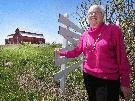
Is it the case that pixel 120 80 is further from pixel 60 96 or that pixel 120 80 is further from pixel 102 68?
pixel 60 96

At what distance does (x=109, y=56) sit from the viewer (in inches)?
188

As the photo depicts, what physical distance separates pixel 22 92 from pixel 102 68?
334 centimetres

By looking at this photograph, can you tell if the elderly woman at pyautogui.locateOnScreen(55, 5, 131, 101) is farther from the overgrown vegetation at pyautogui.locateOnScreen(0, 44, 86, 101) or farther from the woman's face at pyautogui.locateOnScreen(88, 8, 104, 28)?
the overgrown vegetation at pyautogui.locateOnScreen(0, 44, 86, 101)

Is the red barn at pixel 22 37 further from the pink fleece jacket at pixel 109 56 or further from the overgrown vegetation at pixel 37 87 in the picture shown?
the pink fleece jacket at pixel 109 56

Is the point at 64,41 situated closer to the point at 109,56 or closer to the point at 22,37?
the point at 109,56

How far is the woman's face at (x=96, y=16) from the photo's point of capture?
4.80 m

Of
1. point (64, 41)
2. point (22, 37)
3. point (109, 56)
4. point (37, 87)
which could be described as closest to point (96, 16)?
point (109, 56)

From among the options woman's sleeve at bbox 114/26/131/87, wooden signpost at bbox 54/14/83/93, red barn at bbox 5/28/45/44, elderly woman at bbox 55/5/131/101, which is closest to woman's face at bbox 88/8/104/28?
elderly woman at bbox 55/5/131/101

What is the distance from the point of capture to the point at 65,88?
8086 mm

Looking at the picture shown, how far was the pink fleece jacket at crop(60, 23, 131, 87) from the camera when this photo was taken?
469cm

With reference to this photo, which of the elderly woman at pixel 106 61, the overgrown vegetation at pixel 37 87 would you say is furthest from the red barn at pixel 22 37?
the elderly woman at pixel 106 61

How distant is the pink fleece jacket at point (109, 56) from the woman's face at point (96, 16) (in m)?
0.06

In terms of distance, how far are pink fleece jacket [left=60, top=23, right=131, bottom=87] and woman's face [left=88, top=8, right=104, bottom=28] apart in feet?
0.20

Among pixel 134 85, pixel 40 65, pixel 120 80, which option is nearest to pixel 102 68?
pixel 120 80
